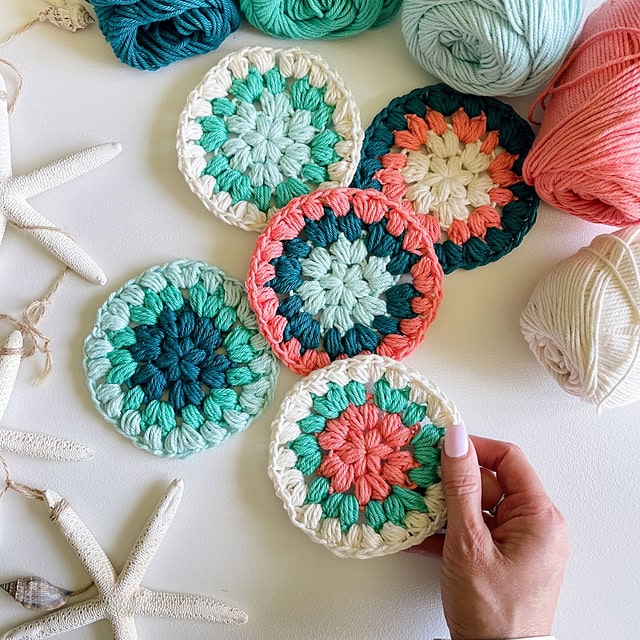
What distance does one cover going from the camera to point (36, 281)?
100 cm

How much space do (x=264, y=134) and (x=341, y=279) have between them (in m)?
0.27

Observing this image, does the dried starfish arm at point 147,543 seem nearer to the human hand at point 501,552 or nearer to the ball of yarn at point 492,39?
the human hand at point 501,552

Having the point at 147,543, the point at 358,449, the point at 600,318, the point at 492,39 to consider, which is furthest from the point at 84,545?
the point at 492,39

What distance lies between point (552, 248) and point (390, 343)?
308 millimetres

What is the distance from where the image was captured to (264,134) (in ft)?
3.25

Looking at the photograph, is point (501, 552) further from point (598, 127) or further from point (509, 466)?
point (598, 127)

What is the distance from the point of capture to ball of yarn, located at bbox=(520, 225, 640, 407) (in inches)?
32.2

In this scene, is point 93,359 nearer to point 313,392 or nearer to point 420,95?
point 313,392

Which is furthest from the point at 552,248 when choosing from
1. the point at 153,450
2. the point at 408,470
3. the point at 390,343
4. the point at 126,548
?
the point at 126,548

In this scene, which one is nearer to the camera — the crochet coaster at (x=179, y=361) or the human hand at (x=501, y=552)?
the human hand at (x=501, y=552)

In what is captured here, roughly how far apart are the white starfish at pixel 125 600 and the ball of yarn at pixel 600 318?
62 centimetres

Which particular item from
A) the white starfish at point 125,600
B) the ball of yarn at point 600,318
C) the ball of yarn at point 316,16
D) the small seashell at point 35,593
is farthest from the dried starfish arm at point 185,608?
the ball of yarn at point 316,16

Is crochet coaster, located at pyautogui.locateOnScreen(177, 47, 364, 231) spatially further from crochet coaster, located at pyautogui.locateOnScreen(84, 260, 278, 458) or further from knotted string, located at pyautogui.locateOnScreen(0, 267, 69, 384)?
knotted string, located at pyautogui.locateOnScreen(0, 267, 69, 384)

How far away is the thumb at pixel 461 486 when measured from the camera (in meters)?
0.83
